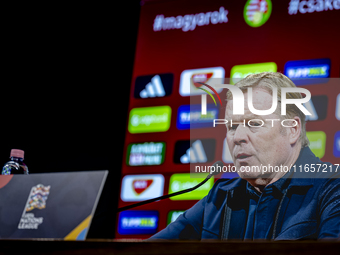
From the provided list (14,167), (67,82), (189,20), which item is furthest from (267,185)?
(67,82)

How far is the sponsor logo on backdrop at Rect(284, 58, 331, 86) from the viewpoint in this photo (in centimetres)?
244

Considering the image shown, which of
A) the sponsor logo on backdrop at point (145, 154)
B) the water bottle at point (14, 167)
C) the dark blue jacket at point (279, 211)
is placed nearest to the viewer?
the dark blue jacket at point (279, 211)

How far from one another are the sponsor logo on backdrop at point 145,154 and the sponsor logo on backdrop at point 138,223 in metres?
0.31

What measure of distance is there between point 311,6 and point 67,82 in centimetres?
180

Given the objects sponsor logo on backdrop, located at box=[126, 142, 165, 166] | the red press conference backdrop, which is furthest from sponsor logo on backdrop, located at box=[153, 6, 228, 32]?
sponsor logo on backdrop, located at box=[126, 142, 165, 166]

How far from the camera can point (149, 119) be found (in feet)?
9.06

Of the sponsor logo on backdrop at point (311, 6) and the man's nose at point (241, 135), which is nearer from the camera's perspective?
the man's nose at point (241, 135)

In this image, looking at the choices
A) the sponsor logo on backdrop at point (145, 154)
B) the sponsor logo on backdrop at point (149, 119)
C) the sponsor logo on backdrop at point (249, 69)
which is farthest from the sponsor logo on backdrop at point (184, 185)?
the sponsor logo on backdrop at point (249, 69)

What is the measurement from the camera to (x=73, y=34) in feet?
10.9

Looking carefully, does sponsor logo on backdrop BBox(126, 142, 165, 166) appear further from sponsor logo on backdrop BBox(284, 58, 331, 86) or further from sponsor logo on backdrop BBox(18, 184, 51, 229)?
sponsor logo on backdrop BBox(18, 184, 51, 229)

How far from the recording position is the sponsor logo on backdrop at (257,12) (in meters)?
2.72

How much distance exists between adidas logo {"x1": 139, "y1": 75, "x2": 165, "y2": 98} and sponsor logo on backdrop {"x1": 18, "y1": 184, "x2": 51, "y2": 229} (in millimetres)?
1776

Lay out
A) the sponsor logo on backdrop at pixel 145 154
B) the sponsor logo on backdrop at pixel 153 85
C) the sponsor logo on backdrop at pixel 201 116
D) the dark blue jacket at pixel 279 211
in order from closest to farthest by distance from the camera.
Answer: the dark blue jacket at pixel 279 211 → the sponsor logo on backdrop at pixel 201 116 → the sponsor logo on backdrop at pixel 145 154 → the sponsor logo on backdrop at pixel 153 85

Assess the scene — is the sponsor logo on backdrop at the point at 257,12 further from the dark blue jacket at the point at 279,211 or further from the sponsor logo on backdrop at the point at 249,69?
the dark blue jacket at the point at 279,211
